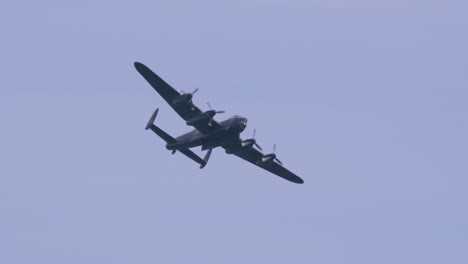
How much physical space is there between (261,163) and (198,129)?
30.0 ft

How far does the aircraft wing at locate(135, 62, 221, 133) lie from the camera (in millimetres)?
90000

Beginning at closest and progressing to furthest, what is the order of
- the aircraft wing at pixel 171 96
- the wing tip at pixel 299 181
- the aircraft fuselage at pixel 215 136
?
the aircraft wing at pixel 171 96, the aircraft fuselage at pixel 215 136, the wing tip at pixel 299 181

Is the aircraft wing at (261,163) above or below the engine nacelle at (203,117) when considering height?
above

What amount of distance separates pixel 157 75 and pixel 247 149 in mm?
10746

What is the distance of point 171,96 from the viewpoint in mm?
91625

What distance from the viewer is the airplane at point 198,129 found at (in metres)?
90.9

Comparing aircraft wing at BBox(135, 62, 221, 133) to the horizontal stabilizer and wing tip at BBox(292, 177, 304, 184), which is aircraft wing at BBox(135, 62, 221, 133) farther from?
wing tip at BBox(292, 177, 304, 184)

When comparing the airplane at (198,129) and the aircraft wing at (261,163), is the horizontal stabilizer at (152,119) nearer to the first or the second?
the airplane at (198,129)

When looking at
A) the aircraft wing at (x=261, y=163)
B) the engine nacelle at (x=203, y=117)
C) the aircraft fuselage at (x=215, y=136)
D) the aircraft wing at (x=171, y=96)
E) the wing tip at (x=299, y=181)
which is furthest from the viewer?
the wing tip at (x=299, y=181)

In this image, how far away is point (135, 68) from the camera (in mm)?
89875

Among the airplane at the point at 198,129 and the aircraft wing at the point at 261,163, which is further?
the aircraft wing at the point at 261,163

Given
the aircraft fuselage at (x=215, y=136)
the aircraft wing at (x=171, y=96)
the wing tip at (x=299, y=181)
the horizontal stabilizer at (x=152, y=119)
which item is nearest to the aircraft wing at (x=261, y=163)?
the wing tip at (x=299, y=181)

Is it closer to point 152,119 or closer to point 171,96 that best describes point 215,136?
point 171,96

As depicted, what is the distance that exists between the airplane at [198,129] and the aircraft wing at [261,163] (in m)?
0.08
